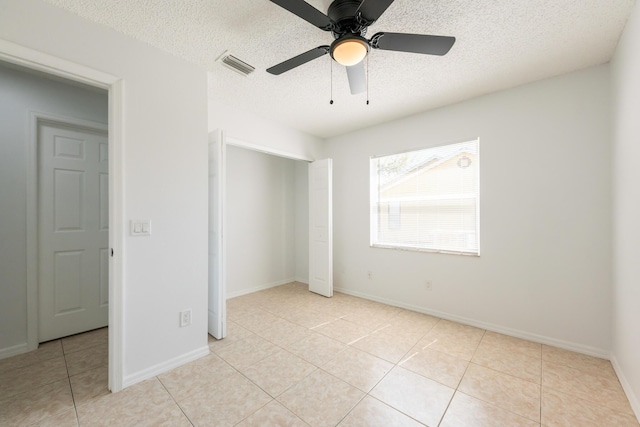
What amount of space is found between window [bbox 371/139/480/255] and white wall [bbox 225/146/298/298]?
1741 mm

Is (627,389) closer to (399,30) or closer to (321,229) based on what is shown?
(399,30)

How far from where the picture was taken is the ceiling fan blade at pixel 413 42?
153 centimetres

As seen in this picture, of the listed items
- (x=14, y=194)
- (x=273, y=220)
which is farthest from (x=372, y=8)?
(x=273, y=220)

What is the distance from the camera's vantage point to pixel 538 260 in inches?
99.6

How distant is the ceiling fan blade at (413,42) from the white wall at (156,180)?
159cm

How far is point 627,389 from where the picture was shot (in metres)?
1.78

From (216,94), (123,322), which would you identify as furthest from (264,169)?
(123,322)

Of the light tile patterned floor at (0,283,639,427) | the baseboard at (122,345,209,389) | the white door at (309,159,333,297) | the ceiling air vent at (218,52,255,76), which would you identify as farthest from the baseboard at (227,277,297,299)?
the ceiling air vent at (218,52,255,76)

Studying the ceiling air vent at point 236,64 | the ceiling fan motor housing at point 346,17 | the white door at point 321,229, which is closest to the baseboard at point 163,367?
the white door at point 321,229

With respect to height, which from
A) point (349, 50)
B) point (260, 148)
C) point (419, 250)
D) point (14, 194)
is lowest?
point (419, 250)

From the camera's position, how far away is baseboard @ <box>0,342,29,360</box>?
2.24 metres

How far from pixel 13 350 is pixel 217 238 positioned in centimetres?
194

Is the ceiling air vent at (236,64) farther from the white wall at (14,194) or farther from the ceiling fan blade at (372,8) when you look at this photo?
the white wall at (14,194)

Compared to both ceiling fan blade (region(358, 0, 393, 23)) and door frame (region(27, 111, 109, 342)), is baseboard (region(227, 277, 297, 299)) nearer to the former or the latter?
door frame (region(27, 111, 109, 342))
